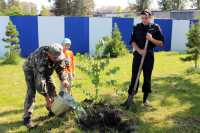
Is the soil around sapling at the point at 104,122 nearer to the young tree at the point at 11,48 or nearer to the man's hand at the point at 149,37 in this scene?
the man's hand at the point at 149,37

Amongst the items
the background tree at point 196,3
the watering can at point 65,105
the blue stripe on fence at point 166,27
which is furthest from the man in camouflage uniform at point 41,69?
the background tree at point 196,3

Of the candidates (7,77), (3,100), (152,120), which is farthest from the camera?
(7,77)

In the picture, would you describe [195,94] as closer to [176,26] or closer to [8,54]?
[8,54]

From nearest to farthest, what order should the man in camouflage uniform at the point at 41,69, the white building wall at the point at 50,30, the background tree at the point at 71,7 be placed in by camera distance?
the man in camouflage uniform at the point at 41,69 → the white building wall at the point at 50,30 → the background tree at the point at 71,7

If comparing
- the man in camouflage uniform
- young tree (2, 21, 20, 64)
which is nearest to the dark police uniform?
the man in camouflage uniform

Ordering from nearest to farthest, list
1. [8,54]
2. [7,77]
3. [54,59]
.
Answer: [54,59] → [7,77] → [8,54]

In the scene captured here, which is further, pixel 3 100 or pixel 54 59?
pixel 3 100

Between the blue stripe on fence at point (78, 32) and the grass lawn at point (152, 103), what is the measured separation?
5.28 meters

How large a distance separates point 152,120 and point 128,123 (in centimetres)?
67

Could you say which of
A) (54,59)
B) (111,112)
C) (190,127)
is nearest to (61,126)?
(111,112)

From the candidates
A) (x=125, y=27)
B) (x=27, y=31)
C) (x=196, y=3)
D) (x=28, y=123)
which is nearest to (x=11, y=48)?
(x=27, y=31)

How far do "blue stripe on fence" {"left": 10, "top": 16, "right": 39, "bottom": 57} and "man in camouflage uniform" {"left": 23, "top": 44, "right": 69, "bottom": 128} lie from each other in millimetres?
10735

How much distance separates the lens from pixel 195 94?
9195mm

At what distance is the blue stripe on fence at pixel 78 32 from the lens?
705 inches
